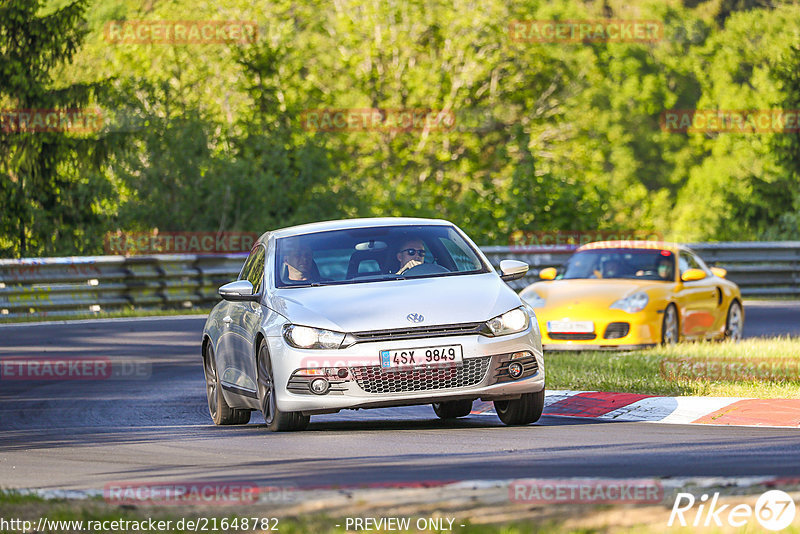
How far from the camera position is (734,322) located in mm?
18828

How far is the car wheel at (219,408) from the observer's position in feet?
38.1

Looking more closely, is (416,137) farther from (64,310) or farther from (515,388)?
(515,388)

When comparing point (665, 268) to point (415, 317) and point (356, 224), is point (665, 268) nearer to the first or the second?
point (356, 224)

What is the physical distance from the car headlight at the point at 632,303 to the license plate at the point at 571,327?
359 mm

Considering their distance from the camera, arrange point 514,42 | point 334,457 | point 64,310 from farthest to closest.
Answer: point 514,42 → point 64,310 → point 334,457

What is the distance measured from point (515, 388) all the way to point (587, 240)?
77.6ft

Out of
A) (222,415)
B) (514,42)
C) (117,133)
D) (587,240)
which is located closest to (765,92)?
(514,42)

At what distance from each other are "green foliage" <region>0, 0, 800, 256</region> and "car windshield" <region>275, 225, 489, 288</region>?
21682mm

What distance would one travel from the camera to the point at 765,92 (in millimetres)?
62875

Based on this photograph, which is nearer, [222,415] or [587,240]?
[222,415]

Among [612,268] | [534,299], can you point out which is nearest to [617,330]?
[534,299]

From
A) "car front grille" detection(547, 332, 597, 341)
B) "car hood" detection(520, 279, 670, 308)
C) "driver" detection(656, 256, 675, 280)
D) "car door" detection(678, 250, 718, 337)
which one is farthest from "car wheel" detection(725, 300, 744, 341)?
"car front grille" detection(547, 332, 597, 341)

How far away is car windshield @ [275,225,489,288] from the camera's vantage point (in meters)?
10.9

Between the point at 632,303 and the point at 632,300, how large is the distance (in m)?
0.05
